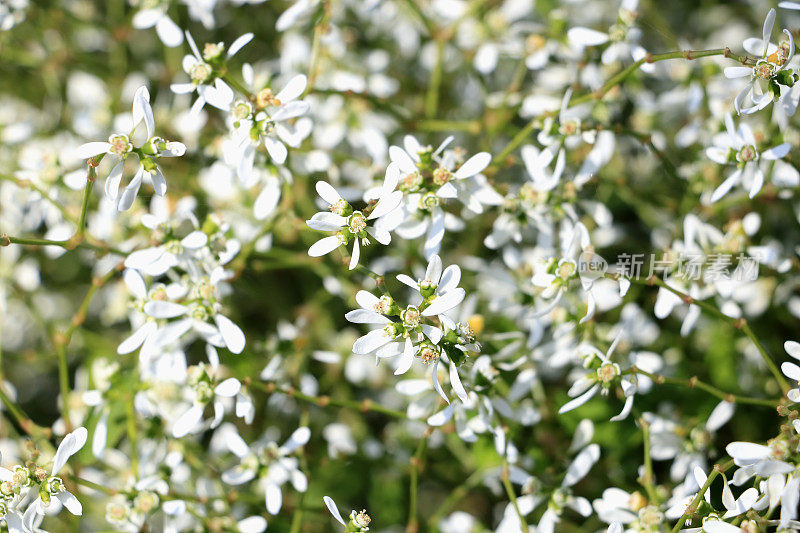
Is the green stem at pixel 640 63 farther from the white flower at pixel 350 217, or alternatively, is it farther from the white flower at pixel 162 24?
the white flower at pixel 162 24

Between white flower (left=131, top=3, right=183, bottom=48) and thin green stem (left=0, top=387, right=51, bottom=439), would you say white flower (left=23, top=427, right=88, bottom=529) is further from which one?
white flower (left=131, top=3, right=183, bottom=48)

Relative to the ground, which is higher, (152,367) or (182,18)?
(182,18)

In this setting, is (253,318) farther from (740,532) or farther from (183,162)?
(740,532)

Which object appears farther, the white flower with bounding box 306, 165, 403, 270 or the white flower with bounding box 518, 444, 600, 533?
the white flower with bounding box 518, 444, 600, 533

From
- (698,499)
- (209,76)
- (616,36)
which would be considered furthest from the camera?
(616,36)

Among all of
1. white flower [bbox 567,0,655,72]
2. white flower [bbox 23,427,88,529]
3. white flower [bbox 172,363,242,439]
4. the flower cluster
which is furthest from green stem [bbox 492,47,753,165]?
white flower [bbox 23,427,88,529]

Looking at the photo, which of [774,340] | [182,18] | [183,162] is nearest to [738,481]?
[774,340]

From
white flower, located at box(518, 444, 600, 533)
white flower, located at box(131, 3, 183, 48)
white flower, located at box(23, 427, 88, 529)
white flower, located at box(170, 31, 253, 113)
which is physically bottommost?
white flower, located at box(518, 444, 600, 533)

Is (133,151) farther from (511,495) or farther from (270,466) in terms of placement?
(511,495)

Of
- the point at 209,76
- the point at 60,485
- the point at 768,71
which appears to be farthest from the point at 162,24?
the point at 768,71
